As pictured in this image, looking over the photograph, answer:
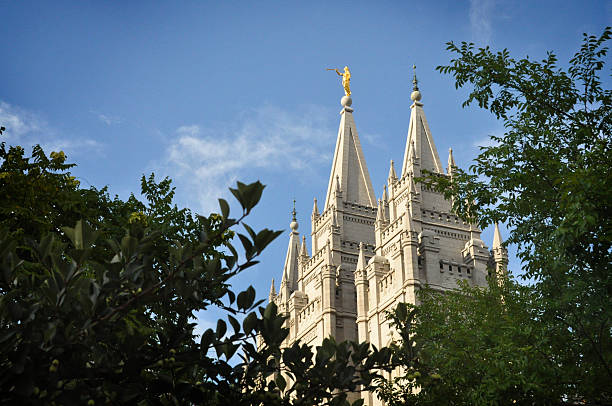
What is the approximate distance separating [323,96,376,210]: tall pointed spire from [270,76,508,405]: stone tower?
72 millimetres

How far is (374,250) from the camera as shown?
148ft

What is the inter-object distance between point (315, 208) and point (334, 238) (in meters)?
5.29

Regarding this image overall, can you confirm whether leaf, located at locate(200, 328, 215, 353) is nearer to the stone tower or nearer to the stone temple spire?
the stone tower

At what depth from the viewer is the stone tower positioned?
37.4 meters

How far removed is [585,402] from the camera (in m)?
14.6

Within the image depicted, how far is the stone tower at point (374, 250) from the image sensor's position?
123ft

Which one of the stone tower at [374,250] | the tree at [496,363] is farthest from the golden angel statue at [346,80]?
the tree at [496,363]

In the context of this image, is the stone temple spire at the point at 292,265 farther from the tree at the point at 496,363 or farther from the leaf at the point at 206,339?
the leaf at the point at 206,339

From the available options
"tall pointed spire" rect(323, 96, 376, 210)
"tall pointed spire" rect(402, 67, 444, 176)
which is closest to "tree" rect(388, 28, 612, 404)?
"tall pointed spire" rect(402, 67, 444, 176)

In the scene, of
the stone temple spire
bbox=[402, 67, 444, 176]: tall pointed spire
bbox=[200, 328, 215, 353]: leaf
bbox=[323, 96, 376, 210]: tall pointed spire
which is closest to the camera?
bbox=[200, 328, 215, 353]: leaf

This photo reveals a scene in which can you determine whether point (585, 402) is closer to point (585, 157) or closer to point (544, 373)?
point (544, 373)

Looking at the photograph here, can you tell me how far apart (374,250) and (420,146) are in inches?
284

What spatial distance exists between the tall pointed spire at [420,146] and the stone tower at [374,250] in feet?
0.21

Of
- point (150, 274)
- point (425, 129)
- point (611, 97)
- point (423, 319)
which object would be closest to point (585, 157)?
point (611, 97)
